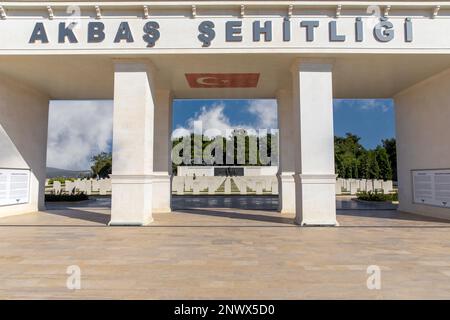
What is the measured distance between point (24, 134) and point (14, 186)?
2.47m

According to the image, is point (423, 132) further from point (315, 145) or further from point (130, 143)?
point (130, 143)

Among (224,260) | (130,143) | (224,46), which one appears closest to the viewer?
(224,260)

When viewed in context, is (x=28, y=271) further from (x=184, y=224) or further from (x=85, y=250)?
(x=184, y=224)

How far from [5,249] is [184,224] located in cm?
537

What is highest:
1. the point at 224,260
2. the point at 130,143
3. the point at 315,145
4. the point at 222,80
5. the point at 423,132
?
the point at 222,80

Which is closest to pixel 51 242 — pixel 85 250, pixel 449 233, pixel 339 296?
pixel 85 250

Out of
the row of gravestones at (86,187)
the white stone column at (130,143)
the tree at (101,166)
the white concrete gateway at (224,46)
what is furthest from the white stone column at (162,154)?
the tree at (101,166)

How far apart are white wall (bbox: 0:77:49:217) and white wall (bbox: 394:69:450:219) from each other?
60.1 ft

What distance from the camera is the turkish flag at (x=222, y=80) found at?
12906mm

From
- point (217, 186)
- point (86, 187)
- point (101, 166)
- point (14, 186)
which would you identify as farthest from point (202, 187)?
point (101, 166)

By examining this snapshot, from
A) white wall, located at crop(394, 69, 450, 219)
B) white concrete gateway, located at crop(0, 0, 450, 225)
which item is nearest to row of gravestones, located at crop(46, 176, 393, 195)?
white wall, located at crop(394, 69, 450, 219)

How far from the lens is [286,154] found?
15016 mm

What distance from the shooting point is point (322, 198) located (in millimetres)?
10656

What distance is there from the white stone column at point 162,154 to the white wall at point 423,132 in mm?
11728
